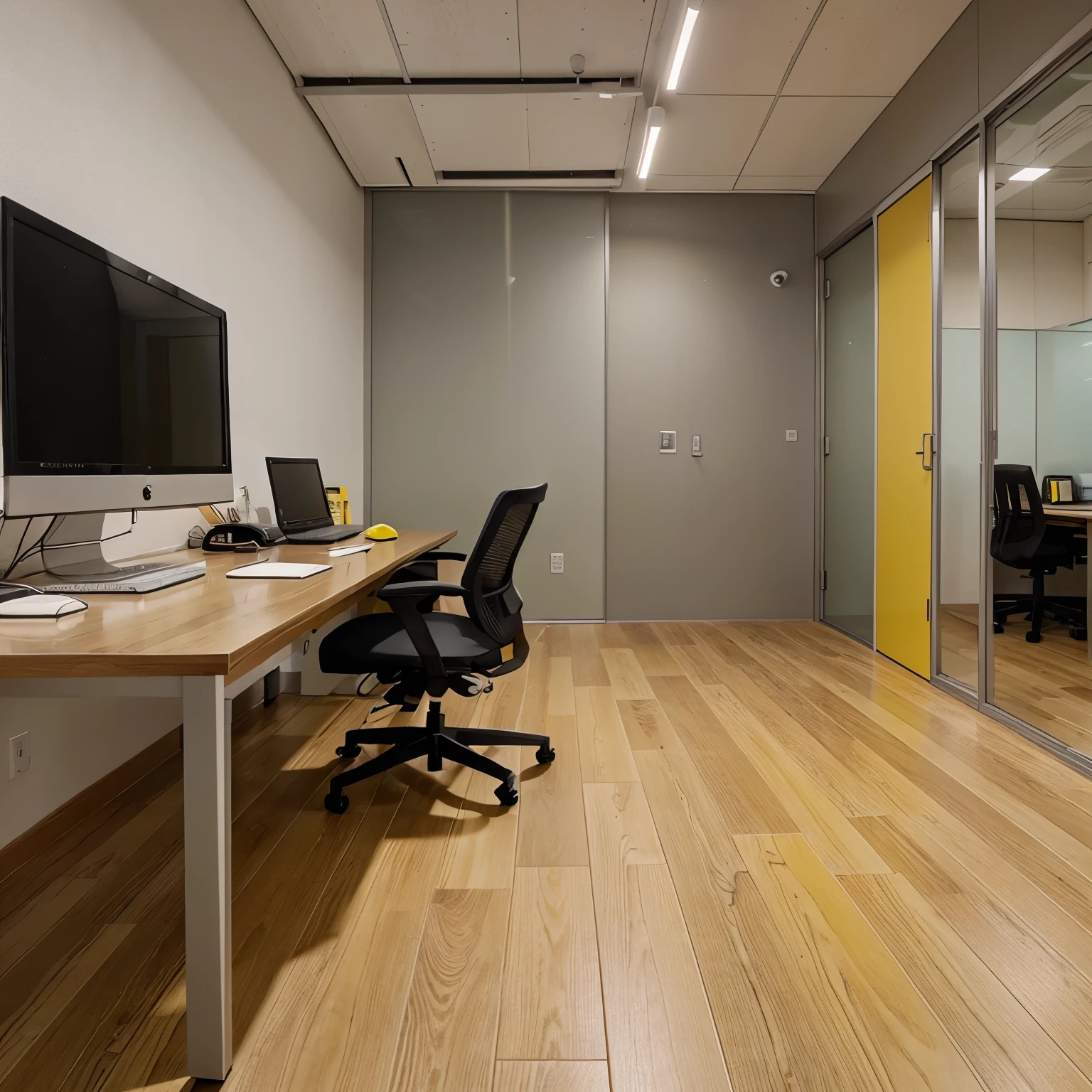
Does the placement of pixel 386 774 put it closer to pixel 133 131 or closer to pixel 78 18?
pixel 133 131

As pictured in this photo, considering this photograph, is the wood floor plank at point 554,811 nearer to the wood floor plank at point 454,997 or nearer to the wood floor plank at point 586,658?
the wood floor plank at point 454,997

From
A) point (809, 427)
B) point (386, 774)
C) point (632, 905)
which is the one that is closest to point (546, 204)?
point (809, 427)

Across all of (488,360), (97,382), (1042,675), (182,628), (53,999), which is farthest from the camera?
(488,360)

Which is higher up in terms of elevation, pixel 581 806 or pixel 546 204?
pixel 546 204

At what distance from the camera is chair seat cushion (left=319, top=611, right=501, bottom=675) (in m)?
1.95

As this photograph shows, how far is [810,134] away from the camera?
153 inches

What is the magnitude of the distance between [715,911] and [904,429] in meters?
2.74

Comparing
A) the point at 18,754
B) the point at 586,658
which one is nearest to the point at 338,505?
the point at 586,658

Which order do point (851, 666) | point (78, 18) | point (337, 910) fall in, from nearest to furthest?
point (337, 910) → point (78, 18) → point (851, 666)

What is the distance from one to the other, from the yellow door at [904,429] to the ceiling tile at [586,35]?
4.66 ft

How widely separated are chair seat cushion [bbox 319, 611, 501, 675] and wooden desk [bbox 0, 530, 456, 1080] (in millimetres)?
691

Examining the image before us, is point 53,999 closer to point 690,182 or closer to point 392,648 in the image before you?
point 392,648

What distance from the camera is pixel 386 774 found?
7.57 feet

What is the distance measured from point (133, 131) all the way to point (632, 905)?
2.45m
